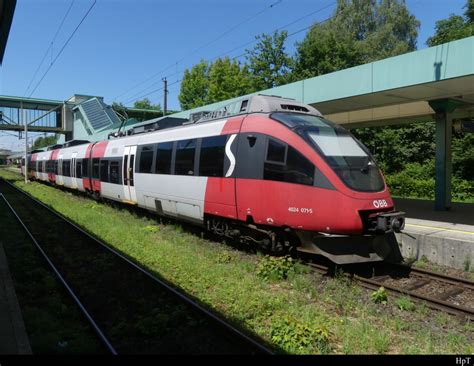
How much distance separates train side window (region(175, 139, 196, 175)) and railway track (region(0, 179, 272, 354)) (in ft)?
8.80

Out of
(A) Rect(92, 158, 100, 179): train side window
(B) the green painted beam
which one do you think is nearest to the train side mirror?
(B) the green painted beam

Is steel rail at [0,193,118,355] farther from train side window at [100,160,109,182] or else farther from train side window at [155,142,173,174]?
train side window at [100,160,109,182]

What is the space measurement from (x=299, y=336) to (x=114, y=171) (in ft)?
42.7

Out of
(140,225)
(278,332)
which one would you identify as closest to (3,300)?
(278,332)

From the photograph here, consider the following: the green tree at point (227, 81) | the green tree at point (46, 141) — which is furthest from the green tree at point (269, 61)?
the green tree at point (46, 141)

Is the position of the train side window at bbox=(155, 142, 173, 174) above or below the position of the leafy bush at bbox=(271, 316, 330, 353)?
above

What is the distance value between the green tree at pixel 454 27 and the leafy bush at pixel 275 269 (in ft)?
93.1

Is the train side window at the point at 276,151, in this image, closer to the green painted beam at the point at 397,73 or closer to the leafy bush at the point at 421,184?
the green painted beam at the point at 397,73

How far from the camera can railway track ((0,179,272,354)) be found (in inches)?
203

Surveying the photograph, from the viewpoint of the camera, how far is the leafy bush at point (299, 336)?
4.97 meters

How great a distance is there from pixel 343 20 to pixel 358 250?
42559 mm

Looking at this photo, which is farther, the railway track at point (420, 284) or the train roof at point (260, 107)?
the train roof at point (260, 107)

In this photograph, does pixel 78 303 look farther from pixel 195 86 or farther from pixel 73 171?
pixel 195 86

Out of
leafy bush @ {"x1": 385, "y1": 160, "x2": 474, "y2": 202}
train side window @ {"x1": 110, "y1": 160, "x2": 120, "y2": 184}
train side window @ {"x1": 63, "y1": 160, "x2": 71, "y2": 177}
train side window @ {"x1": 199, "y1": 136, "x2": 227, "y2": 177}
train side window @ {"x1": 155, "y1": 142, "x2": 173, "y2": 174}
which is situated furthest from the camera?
train side window @ {"x1": 63, "y1": 160, "x2": 71, "y2": 177}
